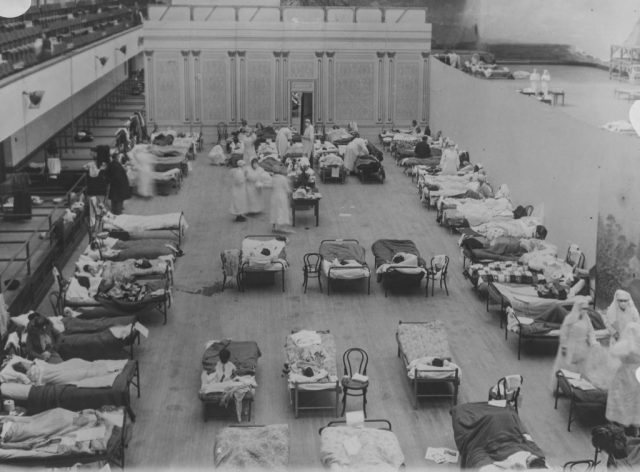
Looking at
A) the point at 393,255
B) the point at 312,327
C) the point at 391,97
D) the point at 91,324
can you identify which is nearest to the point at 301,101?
the point at 391,97

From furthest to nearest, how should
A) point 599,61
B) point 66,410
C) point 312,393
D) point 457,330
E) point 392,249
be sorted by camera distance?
point 599,61
point 392,249
point 457,330
point 312,393
point 66,410

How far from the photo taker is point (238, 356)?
12.5 meters

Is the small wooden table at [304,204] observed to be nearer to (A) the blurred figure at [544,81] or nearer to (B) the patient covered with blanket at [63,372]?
(A) the blurred figure at [544,81]

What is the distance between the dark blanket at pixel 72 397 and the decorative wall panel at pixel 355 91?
2101 centimetres

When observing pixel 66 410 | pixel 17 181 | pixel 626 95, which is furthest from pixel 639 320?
pixel 17 181

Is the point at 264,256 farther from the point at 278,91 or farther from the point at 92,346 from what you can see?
the point at 278,91

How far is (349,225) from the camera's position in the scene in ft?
66.7

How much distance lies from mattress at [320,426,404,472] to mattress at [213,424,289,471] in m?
0.46

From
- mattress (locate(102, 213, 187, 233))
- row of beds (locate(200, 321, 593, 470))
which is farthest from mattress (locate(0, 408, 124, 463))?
mattress (locate(102, 213, 187, 233))

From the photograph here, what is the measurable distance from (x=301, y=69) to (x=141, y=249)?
15.5 meters

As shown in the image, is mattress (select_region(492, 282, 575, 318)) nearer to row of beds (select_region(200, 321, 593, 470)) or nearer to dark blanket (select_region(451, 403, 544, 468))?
row of beds (select_region(200, 321, 593, 470))

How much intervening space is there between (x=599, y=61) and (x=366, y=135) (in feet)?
28.4

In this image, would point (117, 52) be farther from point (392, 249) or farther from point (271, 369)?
point (271, 369)

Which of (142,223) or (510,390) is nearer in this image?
(510,390)
